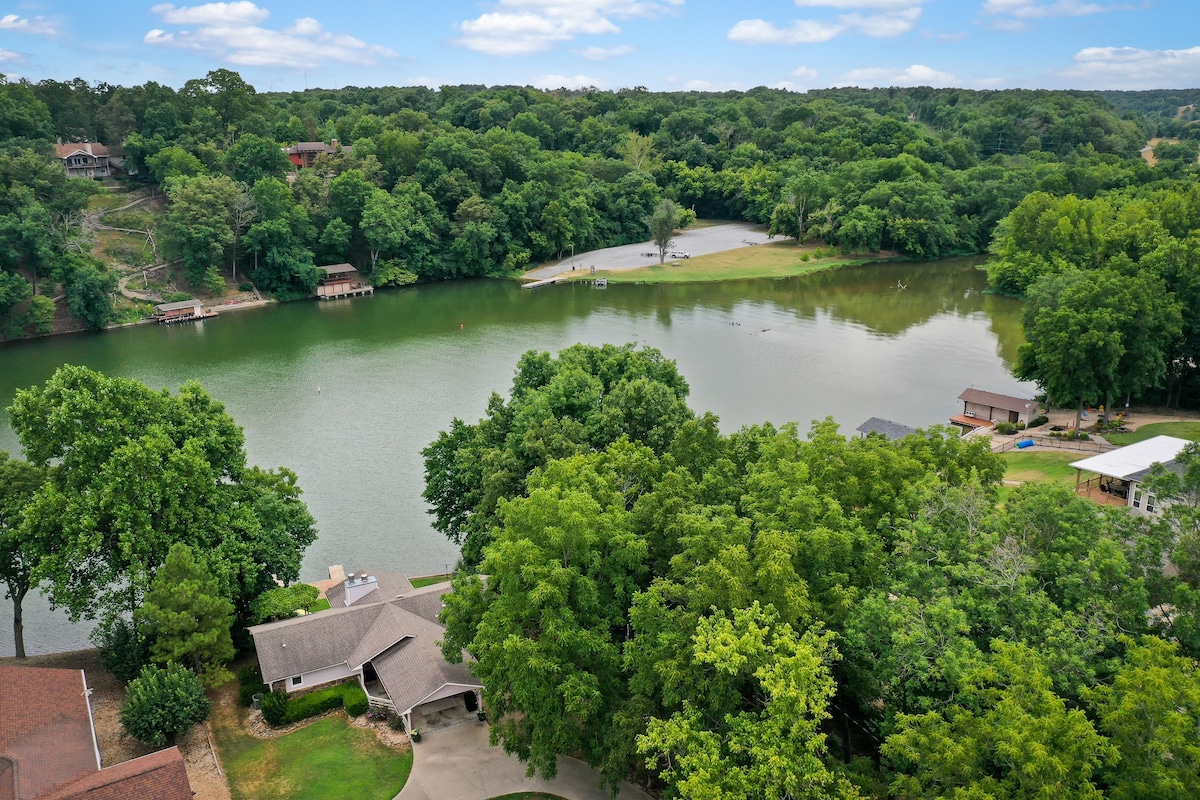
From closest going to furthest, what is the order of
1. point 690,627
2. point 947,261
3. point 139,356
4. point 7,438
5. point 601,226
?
point 690,627 < point 7,438 < point 139,356 < point 947,261 < point 601,226

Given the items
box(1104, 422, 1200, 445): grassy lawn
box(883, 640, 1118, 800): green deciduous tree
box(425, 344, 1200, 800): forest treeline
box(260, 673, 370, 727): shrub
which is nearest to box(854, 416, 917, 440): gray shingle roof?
box(1104, 422, 1200, 445): grassy lawn

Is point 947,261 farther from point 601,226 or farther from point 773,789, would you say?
point 773,789

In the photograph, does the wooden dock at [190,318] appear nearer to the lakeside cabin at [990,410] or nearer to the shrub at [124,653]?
the shrub at [124,653]

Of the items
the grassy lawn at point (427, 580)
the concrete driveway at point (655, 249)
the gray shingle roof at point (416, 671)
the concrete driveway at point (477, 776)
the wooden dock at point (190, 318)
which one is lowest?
the concrete driveway at point (477, 776)

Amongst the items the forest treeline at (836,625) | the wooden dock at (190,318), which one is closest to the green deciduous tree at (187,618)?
the forest treeline at (836,625)

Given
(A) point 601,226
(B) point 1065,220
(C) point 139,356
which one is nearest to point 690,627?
(C) point 139,356

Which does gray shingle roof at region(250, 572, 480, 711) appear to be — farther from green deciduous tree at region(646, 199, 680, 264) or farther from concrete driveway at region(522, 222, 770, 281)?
green deciduous tree at region(646, 199, 680, 264)

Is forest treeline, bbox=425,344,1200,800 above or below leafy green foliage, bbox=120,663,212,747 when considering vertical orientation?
above
